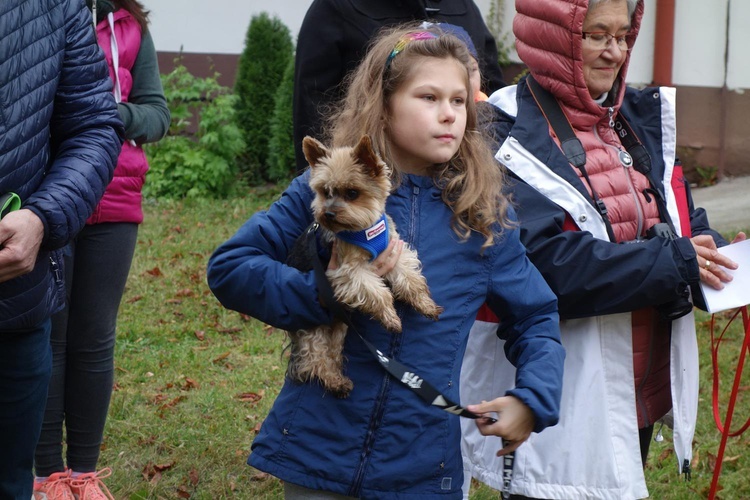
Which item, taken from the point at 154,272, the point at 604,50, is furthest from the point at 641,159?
the point at 154,272

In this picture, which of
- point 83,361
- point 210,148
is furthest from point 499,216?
point 210,148

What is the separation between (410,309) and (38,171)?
3.94ft

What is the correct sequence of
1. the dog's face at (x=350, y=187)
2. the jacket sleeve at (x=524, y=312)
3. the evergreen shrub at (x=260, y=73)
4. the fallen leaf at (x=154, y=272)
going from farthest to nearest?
the evergreen shrub at (x=260, y=73)
the fallen leaf at (x=154, y=272)
the jacket sleeve at (x=524, y=312)
the dog's face at (x=350, y=187)

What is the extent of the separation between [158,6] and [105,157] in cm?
1039

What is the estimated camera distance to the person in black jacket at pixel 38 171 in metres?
2.77

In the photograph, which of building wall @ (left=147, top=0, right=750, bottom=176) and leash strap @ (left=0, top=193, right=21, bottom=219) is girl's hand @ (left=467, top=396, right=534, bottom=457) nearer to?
leash strap @ (left=0, top=193, right=21, bottom=219)

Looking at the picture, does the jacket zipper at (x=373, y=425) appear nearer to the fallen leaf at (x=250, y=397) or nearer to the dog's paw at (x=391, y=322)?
the dog's paw at (x=391, y=322)

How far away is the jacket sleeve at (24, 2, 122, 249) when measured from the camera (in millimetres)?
2857

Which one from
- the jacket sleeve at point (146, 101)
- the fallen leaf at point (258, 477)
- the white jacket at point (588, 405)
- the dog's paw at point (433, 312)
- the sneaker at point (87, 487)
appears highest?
the jacket sleeve at point (146, 101)

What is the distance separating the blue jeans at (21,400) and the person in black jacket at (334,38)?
1423 millimetres

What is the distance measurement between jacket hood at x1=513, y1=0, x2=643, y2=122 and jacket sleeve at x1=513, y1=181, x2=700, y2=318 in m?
0.43

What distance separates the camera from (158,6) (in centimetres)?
1286

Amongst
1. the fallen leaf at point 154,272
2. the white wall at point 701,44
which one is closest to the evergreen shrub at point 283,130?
the white wall at point 701,44

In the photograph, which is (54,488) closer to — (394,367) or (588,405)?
(394,367)
